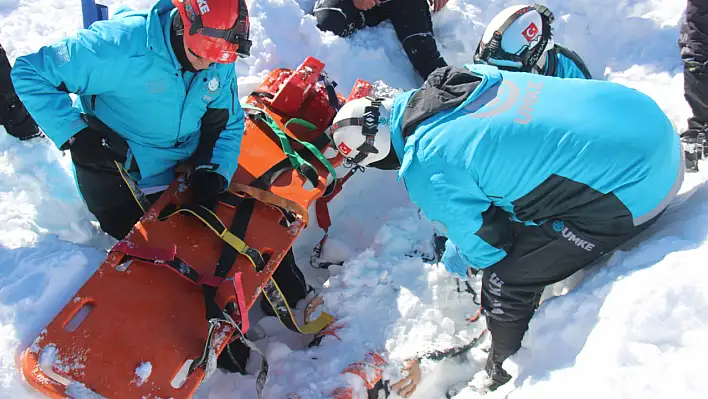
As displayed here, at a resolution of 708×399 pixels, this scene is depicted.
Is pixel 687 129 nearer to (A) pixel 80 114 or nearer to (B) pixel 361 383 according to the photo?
(B) pixel 361 383

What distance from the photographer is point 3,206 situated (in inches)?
122

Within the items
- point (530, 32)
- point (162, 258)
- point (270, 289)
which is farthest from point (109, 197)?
point (530, 32)

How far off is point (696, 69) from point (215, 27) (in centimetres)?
369

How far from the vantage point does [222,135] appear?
9.84ft

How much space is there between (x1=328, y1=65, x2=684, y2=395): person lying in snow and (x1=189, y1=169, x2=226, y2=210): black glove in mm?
885

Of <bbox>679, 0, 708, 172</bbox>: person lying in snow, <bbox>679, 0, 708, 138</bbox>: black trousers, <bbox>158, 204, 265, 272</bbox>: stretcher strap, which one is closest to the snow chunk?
<bbox>158, 204, 265, 272</bbox>: stretcher strap

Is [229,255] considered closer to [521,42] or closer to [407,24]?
[521,42]

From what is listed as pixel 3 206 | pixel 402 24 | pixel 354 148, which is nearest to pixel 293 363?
pixel 354 148

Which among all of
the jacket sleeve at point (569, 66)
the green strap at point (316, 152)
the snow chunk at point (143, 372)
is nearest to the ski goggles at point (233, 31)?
the green strap at point (316, 152)

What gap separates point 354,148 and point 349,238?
52.7 inches

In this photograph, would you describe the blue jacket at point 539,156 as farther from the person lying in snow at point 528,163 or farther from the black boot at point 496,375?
the black boot at point 496,375

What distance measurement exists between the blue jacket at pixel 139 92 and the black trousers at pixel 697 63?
3.52m

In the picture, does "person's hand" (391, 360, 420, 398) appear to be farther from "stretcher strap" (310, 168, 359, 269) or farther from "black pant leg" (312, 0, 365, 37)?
"black pant leg" (312, 0, 365, 37)

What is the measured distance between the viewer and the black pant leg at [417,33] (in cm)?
466
